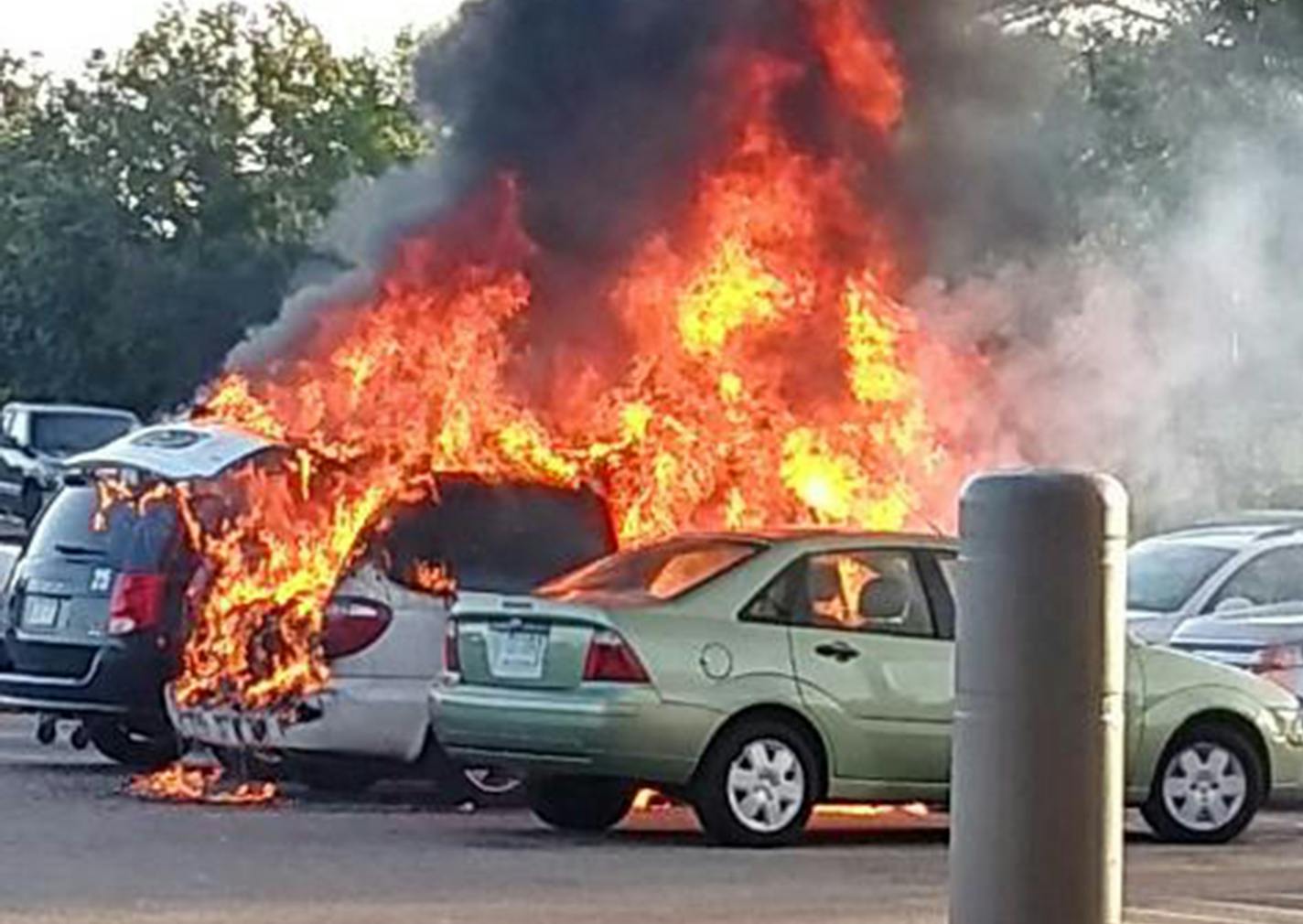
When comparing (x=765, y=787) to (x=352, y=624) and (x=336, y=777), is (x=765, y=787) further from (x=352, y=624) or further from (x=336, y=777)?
(x=336, y=777)

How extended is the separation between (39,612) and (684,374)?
3.85 m

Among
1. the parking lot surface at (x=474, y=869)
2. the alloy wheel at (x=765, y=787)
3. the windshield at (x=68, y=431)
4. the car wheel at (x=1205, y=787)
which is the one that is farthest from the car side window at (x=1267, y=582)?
the windshield at (x=68, y=431)

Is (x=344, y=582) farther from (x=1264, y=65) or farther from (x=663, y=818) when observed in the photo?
(x=1264, y=65)

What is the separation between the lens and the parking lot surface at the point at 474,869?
12039mm

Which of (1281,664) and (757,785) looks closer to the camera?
(757,785)

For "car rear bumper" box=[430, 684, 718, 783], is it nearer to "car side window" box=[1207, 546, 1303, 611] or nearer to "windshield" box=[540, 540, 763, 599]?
Answer: "windshield" box=[540, 540, 763, 599]

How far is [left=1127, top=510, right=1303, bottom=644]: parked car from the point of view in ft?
66.2

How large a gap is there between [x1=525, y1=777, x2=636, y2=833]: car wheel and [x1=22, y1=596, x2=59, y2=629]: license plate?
3213 millimetres

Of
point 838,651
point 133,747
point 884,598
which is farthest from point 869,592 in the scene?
point 133,747

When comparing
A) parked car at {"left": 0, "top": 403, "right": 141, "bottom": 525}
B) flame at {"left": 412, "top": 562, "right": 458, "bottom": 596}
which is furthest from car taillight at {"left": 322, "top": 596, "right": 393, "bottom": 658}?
parked car at {"left": 0, "top": 403, "right": 141, "bottom": 525}

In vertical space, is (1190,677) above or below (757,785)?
above

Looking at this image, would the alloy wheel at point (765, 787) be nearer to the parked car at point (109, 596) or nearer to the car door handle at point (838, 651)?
the car door handle at point (838, 651)

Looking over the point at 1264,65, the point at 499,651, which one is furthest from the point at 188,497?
the point at 1264,65

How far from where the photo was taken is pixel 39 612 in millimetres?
17484
